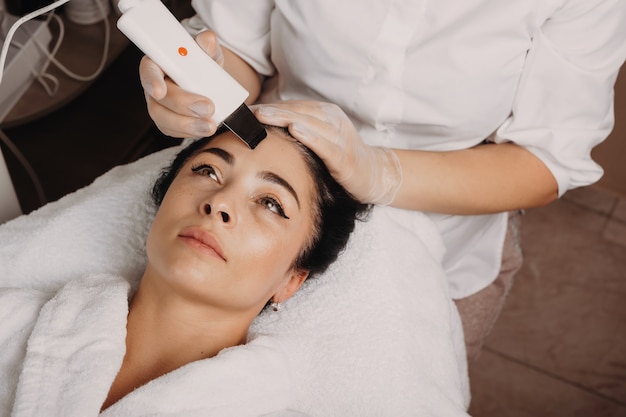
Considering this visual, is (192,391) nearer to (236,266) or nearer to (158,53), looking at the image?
(236,266)

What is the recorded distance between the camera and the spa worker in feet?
3.31

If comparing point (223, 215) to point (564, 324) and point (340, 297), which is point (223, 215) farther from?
point (564, 324)

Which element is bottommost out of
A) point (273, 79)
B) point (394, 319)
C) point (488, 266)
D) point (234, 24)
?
point (488, 266)

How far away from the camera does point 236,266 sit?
0.93m

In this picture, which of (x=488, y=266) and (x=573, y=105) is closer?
(x=573, y=105)

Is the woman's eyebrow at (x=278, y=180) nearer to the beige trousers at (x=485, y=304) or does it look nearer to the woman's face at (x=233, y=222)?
the woman's face at (x=233, y=222)

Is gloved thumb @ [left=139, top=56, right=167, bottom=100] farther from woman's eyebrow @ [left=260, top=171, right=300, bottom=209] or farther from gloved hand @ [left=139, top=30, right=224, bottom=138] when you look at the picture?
woman's eyebrow @ [left=260, top=171, right=300, bottom=209]

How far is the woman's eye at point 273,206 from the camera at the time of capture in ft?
3.21

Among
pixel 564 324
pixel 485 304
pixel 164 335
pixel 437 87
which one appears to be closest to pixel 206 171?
pixel 164 335

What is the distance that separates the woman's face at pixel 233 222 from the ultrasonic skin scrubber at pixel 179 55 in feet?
0.33

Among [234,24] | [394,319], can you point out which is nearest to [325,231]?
[394,319]

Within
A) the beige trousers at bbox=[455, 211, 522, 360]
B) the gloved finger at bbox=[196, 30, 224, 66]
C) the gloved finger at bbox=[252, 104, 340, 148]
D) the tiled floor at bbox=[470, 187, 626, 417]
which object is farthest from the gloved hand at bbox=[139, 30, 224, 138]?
the tiled floor at bbox=[470, 187, 626, 417]

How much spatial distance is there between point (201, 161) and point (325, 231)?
23 cm

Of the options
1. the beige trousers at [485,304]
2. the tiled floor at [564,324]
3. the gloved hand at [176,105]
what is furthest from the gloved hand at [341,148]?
the tiled floor at [564,324]
